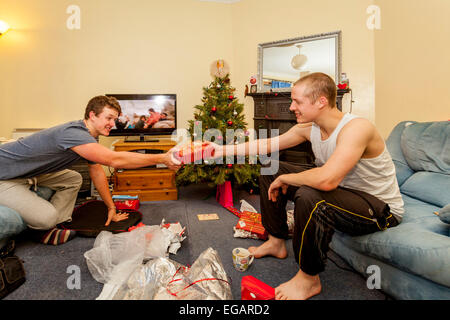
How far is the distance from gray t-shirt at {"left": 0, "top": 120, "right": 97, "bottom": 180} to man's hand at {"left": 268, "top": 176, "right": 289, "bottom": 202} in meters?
1.24

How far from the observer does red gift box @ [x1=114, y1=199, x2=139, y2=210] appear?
261cm

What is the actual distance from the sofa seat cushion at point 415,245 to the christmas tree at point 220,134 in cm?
145

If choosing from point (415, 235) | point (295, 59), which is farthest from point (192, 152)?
point (295, 59)

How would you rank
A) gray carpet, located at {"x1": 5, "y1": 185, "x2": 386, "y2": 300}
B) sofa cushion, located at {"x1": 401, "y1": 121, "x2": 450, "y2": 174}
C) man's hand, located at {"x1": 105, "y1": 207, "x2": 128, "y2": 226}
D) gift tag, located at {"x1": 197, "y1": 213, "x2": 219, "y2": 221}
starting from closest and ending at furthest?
gray carpet, located at {"x1": 5, "y1": 185, "x2": 386, "y2": 300}, sofa cushion, located at {"x1": 401, "y1": 121, "x2": 450, "y2": 174}, man's hand, located at {"x1": 105, "y1": 207, "x2": 128, "y2": 226}, gift tag, located at {"x1": 197, "y1": 213, "x2": 219, "y2": 221}

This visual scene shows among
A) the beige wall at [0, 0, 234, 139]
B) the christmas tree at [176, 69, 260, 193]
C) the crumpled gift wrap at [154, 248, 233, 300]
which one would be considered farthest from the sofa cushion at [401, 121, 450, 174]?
the beige wall at [0, 0, 234, 139]

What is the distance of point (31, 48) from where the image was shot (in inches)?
140

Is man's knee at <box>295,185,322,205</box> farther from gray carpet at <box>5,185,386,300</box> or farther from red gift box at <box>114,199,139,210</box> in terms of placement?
red gift box at <box>114,199,139,210</box>

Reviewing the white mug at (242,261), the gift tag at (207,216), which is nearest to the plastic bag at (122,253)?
the white mug at (242,261)

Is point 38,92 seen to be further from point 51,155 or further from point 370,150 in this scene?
point 370,150

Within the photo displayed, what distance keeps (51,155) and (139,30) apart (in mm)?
2785

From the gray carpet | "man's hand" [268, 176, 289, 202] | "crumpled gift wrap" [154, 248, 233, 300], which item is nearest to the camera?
"crumpled gift wrap" [154, 248, 233, 300]

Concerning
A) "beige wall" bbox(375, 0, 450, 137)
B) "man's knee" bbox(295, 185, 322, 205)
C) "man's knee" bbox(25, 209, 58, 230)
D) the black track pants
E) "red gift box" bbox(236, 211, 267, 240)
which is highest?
"beige wall" bbox(375, 0, 450, 137)
